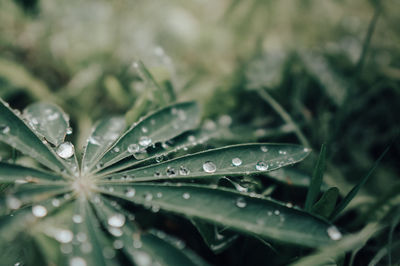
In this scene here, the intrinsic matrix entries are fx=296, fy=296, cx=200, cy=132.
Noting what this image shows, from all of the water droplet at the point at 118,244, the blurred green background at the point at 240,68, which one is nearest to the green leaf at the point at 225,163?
the water droplet at the point at 118,244

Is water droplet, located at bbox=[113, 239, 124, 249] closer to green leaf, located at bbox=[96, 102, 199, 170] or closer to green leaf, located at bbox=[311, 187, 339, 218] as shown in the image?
green leaf, located at bbox=[96, 102, 199, 170]

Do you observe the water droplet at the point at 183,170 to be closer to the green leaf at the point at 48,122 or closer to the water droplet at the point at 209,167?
the water droplet at the point at 209,167

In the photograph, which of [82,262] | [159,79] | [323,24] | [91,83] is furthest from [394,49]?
[82,262]

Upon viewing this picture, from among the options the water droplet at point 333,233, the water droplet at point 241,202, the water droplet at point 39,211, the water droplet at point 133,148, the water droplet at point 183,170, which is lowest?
the water droplet at point 39,211

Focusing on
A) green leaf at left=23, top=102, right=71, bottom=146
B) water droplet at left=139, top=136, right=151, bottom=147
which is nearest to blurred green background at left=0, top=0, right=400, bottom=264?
water droplet at left=139, top=136, right=151, bottom=147

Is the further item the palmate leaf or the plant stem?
the plant stem

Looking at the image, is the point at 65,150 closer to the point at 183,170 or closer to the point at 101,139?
the point at 101,139
